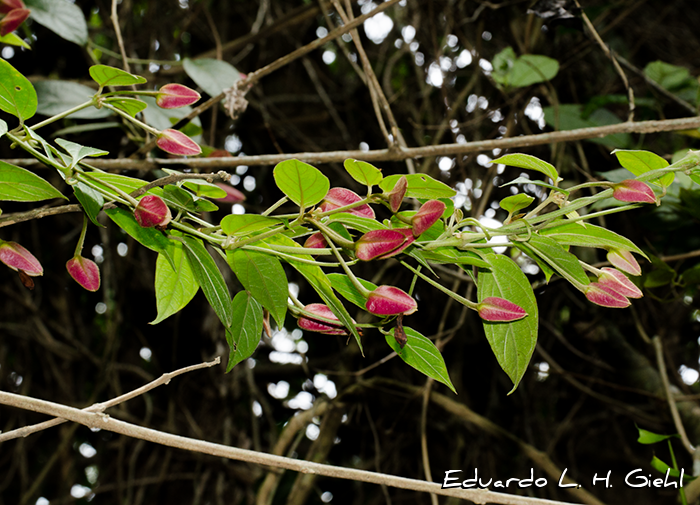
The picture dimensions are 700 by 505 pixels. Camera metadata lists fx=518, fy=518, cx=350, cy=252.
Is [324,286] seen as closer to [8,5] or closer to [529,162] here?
[529,162]

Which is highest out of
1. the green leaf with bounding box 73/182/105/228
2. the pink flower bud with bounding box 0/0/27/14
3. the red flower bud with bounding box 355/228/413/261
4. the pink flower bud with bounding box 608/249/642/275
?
the pink flower bud with bounding box 0/0/27/14

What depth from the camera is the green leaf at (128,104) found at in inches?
19.0

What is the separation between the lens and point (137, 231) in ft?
1.35

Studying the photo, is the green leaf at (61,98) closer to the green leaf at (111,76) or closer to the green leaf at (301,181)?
the green leaf at (111,76)

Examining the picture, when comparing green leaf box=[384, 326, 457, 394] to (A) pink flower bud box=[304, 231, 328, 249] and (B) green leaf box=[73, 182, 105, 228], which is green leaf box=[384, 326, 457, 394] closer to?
(A) pink flower bud box=[304, 231, 328, 249]

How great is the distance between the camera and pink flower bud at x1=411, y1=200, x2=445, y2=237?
36 centimetres

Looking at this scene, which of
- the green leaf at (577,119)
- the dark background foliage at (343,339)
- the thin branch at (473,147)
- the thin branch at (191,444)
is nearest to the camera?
the thin branch at (191,444)

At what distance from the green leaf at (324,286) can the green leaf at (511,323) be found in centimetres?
11

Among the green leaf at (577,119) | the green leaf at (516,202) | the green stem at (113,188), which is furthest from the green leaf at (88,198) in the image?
the green leaf at (577,119)

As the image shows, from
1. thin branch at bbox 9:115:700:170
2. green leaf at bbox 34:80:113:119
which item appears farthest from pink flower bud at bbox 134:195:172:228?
green leaf at bbox 34:80:113:119

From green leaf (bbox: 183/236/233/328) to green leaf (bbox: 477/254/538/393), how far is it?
0.21m

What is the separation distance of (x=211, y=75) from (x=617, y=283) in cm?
72

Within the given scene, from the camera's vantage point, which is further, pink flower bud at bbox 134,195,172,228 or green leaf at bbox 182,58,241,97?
green leaf at bbox 182,58,241,97

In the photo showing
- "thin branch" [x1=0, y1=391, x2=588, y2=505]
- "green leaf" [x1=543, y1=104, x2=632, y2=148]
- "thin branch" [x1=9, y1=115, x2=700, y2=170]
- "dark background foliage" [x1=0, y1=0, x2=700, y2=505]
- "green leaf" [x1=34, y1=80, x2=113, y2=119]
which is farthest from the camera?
"dark background foliage" [x1=0, y1=0, x2=700, y2=505]
